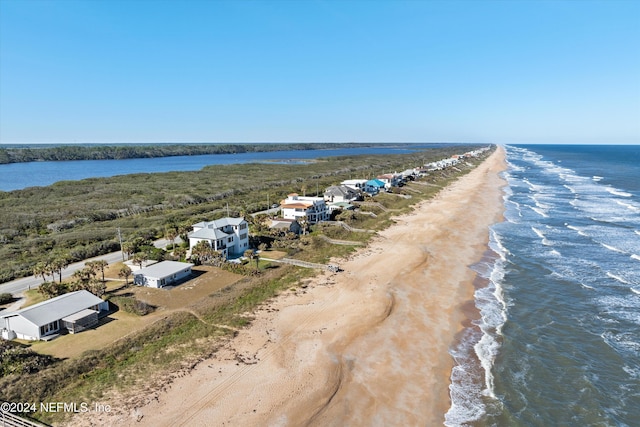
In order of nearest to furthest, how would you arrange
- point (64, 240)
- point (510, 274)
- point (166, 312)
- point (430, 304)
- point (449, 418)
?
point (449, 418) → point (166, 312) → point (430, 304) → point (510, 274) → point (64, 240)

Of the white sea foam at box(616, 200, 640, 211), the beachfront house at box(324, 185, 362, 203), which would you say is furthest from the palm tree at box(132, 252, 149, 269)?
the white sea foam at box(616, 200, 640, 211)

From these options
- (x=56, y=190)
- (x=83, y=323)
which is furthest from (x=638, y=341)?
(x=56, y=190)

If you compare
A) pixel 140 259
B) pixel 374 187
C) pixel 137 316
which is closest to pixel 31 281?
pixel 140 259

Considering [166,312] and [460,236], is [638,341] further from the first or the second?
[166,312]

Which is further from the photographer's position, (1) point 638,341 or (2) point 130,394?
(1) point 638,341

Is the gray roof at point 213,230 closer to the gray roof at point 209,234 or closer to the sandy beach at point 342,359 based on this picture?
the gray roof at point 209,234

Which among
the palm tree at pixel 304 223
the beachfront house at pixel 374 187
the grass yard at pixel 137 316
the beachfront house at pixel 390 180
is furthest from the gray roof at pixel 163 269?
the beachfront house at pixel 390 180

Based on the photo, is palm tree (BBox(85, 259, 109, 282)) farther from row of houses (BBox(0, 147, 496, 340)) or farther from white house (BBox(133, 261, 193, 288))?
white house (BBox(133, 261, 193, 288))
